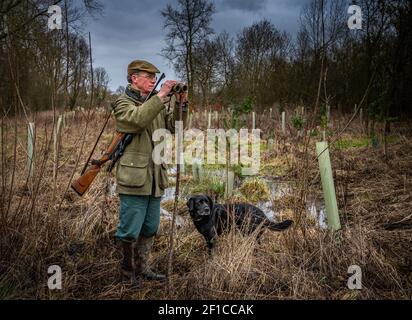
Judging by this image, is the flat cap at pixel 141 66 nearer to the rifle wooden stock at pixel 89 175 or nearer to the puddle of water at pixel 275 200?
the rifle wooden stock at pixel 89 175

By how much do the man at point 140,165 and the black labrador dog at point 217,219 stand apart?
563 millimetres

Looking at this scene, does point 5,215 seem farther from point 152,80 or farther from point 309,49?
point 309,49

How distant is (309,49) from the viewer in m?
20.3

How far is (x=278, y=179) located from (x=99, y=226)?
4640 millimetres

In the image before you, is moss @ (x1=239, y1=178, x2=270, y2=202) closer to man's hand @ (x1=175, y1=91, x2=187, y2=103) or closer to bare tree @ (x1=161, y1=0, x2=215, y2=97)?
man's hand @ (x1=175, y1=91, x2=187, y2=103)

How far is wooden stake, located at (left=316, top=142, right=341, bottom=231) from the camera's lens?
364 cm

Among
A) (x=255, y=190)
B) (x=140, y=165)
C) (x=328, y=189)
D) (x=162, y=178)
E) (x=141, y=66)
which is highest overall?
(x=141, y=66)

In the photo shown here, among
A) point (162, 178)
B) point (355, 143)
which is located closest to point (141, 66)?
point (162, 178)

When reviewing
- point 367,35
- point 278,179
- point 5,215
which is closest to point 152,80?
point 5,215

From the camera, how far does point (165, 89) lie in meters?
2.86

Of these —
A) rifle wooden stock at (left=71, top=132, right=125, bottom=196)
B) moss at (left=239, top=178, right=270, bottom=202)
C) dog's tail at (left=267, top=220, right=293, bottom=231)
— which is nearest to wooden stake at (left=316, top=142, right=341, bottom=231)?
dog's tail at (left=267, top=220, right=293, bottom=231)

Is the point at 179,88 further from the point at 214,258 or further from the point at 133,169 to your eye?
the point at 214,258

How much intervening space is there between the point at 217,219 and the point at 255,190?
2822mm

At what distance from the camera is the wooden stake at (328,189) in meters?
3.64
